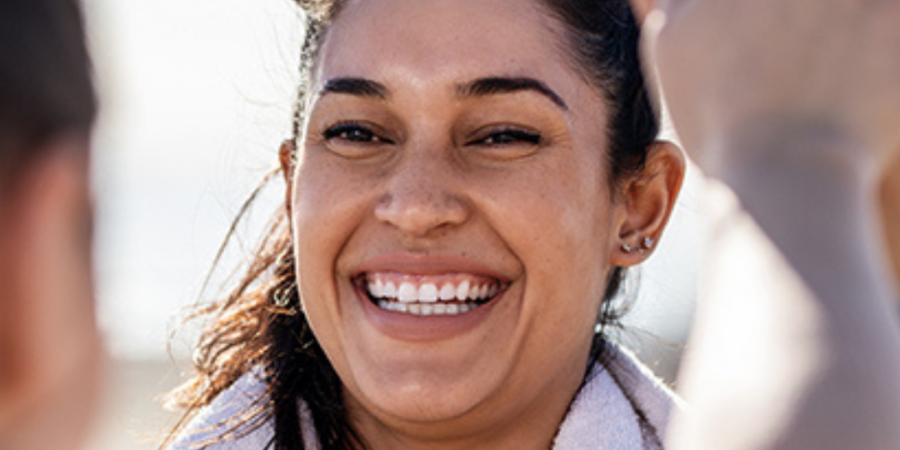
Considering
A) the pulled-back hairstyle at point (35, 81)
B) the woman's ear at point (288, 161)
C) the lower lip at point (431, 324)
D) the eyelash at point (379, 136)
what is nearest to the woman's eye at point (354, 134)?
the eyelash at point (379, 136)

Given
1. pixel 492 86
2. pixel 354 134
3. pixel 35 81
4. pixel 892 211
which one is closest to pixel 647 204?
pixel 492 86

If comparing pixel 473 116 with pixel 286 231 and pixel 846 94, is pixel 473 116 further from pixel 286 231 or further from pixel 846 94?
pixel 846 94

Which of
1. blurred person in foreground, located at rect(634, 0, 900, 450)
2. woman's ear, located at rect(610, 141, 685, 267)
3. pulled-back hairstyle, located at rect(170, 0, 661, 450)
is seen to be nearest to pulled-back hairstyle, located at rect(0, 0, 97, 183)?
blurred person in foreground, located at rect(634, 0, 900, 450)

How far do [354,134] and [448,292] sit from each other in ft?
1.56

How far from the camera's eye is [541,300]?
2.58m

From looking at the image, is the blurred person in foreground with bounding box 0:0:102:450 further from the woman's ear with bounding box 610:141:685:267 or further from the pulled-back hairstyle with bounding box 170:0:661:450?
the woman's ear with bounding box 610:141:685:267

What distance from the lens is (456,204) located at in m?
2.50

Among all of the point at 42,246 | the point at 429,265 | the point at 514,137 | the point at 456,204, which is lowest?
the point at 42,246

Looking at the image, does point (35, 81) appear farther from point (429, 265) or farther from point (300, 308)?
point (300, 308)

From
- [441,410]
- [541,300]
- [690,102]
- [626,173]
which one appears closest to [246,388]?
[441,410]

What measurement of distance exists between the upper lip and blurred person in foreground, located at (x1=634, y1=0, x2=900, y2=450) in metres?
1.97

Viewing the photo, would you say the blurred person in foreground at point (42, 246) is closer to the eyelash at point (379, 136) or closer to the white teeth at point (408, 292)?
the white teeth at point (408, 292)

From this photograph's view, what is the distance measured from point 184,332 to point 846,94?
3.09 meters

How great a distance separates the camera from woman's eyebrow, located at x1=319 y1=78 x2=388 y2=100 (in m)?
2.62
